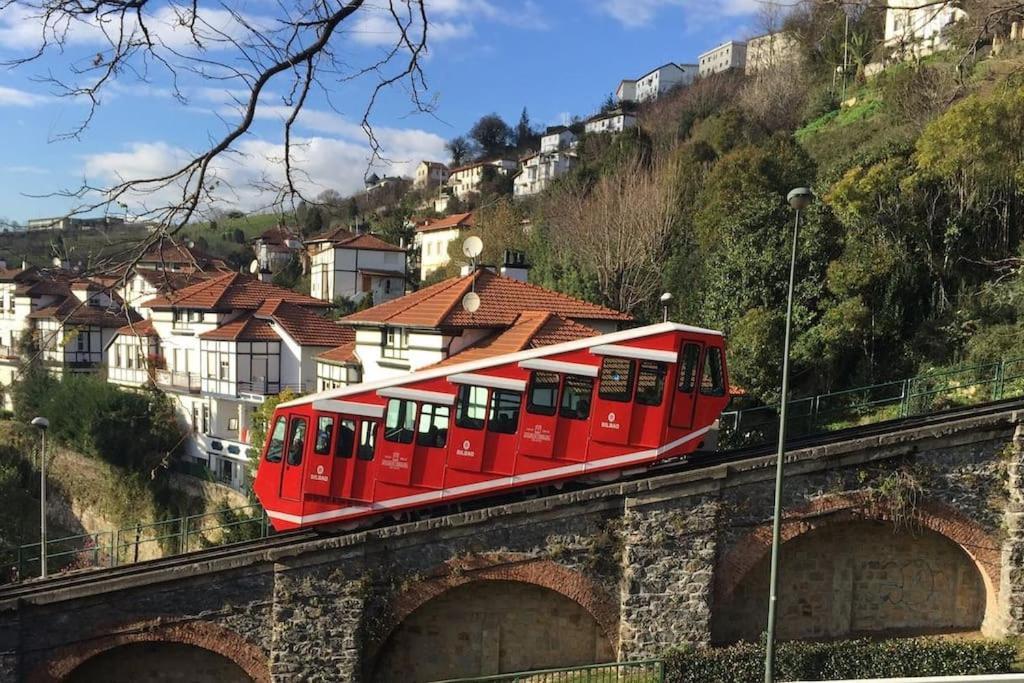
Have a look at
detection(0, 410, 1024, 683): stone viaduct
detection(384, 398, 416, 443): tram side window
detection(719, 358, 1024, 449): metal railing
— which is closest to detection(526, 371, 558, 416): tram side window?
detection(0, 410, 1024, 683): stone viaduct

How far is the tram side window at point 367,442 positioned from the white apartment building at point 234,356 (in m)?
19.7

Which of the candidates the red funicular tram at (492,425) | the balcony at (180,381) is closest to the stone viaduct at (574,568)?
the red funicular tram at (492,425)

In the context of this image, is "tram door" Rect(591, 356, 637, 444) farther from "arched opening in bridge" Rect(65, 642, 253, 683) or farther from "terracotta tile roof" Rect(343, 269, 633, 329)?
"terracotta tile roof" Rect(343, 269, 633, 329)

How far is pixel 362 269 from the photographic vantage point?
1987 inches

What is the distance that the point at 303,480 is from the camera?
14711 millimetres

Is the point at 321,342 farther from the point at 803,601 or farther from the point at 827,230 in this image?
the point at 803,601

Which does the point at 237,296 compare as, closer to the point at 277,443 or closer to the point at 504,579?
the point at 277,443

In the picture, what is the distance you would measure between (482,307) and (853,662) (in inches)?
583

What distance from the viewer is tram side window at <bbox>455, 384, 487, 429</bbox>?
14766 millimetres

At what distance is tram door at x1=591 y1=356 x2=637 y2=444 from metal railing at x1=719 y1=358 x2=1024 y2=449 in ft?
20.8

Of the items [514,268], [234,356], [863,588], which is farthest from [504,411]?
[234,356]

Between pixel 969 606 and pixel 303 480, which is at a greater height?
pixel 303 480

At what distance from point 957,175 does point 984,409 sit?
425 inches

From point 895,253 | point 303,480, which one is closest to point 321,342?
point 303,480
